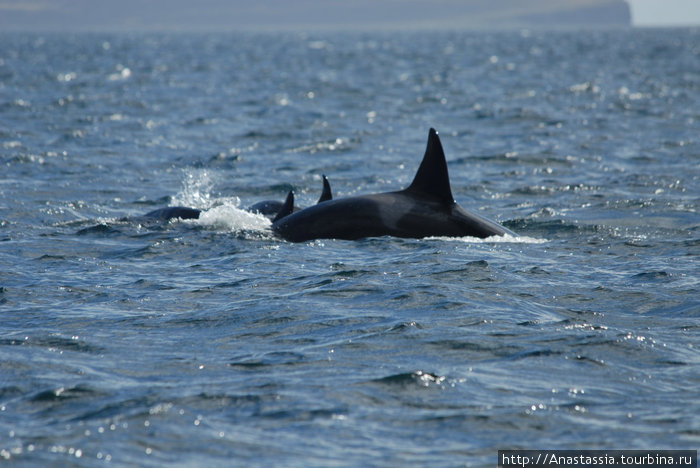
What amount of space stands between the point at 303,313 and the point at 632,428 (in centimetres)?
367

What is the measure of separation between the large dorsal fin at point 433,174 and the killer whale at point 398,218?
12 millimetres

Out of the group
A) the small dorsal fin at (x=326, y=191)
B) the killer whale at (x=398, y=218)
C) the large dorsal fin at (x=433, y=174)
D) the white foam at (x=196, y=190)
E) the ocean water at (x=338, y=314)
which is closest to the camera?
the ocean water at (x=338, y=314)

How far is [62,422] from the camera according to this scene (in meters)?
6.60

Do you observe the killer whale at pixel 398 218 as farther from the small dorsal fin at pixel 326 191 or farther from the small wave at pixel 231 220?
the small wave at pixel 231 220

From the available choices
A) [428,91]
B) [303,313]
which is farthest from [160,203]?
[428,91]

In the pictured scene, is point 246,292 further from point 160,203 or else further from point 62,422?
point 160,203

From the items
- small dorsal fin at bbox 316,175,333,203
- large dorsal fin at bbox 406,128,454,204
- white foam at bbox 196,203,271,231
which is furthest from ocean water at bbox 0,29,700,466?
small dorsal fin at bbox 316,175,333,203

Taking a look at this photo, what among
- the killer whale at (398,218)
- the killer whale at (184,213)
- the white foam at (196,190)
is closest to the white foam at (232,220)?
the killer whale at (184,213)

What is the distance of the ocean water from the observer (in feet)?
21.3

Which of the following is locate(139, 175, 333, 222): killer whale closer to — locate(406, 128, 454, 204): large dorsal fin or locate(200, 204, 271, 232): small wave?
locate(200, 204, 271, 232): small wave

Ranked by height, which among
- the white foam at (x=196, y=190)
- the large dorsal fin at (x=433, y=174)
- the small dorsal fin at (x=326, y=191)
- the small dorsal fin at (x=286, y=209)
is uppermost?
the large dorsal fin at (x=433, y=174)

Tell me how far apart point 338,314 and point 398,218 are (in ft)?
11.5

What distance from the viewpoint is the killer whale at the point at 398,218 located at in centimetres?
1259

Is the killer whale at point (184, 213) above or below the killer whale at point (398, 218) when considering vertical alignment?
below
